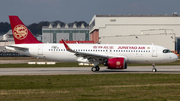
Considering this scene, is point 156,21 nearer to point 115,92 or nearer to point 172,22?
point 172,22

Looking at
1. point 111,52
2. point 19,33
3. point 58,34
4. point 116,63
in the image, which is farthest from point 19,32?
point 58,34

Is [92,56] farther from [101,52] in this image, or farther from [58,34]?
[58,34]

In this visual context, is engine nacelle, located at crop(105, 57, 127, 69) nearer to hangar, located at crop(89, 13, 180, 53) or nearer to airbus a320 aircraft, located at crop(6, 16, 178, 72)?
airbus a320 aircraft, located at crop(6, 16, 178, 72)

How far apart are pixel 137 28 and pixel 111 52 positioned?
57.6 metres

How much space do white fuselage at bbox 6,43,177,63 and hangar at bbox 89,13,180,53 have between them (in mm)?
48623

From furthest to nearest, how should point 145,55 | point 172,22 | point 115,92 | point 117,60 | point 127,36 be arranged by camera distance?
point 172,22 → point 127,36 → point 145,55 → point 117,60 → point 115,92

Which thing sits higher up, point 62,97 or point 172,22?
point 172,22

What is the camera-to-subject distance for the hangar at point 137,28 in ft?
262

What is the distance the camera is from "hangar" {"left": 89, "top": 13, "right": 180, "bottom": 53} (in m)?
79.8

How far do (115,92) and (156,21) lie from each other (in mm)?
77386

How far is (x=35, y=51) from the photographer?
31.5 m

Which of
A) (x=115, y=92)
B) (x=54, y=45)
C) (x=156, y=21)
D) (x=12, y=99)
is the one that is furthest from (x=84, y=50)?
(x=156, y=21)

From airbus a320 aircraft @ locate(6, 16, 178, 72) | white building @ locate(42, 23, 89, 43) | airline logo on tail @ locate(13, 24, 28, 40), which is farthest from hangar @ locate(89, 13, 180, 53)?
white building @ locate(42, 23, 89, 43)

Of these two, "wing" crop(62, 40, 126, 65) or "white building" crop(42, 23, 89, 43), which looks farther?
"white building" crop(42, 23, 89, 43)
